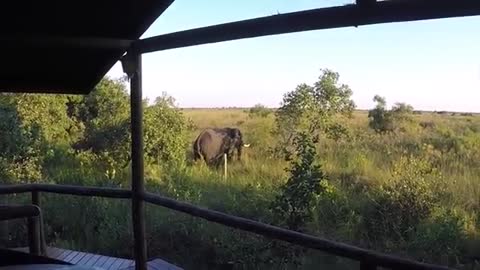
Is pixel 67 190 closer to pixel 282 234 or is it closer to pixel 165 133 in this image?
pixel 282 234

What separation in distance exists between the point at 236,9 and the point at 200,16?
0.92m

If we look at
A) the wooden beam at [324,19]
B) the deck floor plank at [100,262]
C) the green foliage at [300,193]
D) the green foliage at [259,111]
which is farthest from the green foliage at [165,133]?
the wooden beam at [324,19]

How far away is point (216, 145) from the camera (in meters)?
11.4

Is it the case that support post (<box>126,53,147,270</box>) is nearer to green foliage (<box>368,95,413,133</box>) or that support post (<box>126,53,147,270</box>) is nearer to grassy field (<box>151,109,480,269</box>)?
grassy field (<box>151,109,480,269</box>)

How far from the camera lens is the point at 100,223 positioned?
27.2 ft

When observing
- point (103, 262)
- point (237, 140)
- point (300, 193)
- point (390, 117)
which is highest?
point (390, 117)

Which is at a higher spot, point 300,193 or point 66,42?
point 66,42

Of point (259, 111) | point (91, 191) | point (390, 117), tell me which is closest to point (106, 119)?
point (259, 111)

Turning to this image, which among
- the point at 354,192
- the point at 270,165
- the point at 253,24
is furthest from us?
the point at 270,165

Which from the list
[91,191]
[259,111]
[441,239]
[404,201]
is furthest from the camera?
[259,111]

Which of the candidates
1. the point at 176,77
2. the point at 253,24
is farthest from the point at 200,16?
the point at 253,24

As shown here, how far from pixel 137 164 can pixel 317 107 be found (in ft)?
17.3

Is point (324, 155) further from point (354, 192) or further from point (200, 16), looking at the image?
point (200, 16)

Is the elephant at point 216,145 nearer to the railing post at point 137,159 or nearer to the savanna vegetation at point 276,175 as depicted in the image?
the savanna vegetation at point 276,175
